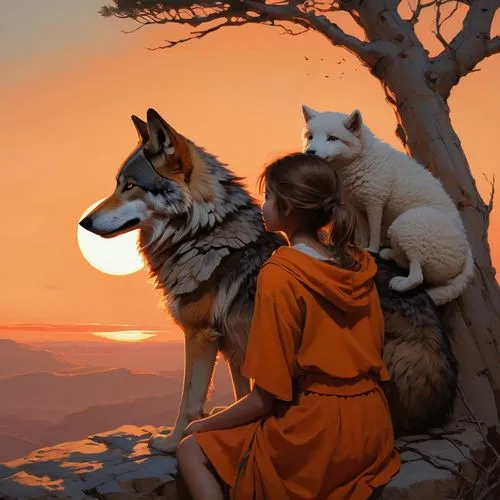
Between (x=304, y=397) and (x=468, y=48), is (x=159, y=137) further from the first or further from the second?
(x=468, y=48)

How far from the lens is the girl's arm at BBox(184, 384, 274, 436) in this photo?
8.54ft

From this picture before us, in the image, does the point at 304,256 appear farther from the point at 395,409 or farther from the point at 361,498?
the point at 395,409

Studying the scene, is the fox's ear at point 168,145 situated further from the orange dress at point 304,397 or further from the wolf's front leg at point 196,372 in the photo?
the orange dress at point 304,397

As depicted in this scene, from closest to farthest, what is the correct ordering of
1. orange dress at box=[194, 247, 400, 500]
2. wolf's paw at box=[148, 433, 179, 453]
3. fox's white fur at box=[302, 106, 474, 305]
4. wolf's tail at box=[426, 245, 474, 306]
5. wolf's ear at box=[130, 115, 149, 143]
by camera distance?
orange dress at box=[194, 247, 400, 500] < wolf's paw at box=[148, 433, 179, 453] < wolf's ear at box=[130, 115, 149, 143] < fox's white fur at box=[302, 106, 474, 305] < wolf's tail at box=[426, 245, 474, 306]

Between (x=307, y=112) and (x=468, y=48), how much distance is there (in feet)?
5.38

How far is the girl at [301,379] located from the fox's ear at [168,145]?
81 cm

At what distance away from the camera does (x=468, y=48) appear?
5.06 meters

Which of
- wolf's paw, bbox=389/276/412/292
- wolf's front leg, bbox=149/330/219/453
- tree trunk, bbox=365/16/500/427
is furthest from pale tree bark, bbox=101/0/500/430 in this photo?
wolf's front leg, bbox=149/330/219/453

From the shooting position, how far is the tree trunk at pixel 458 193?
4.36 m

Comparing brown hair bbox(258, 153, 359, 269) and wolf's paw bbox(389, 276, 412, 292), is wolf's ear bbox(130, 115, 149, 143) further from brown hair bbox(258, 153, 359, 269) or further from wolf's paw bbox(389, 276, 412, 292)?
wolf's paw bbox(389, 276, 412, 292)

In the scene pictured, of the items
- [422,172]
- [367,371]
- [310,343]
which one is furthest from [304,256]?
[422,172]

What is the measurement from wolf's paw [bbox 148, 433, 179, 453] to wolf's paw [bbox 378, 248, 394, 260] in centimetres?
143

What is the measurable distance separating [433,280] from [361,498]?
1555 millimetres

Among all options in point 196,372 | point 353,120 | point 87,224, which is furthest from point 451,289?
point 87,224
